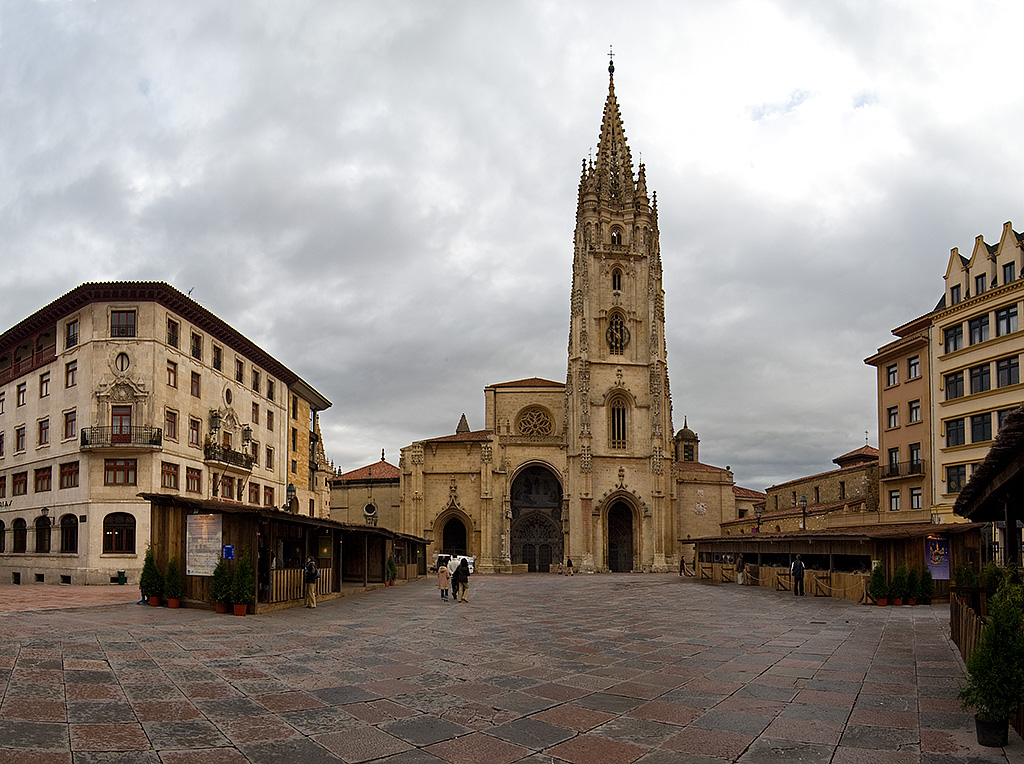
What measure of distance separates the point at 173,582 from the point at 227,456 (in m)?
19.5

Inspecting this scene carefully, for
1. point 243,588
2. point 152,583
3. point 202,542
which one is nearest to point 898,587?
point 243,588

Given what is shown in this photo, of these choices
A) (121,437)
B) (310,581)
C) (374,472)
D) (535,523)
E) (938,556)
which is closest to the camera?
(310,581)

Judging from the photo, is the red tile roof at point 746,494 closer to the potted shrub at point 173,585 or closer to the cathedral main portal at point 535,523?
the cathedral main portal at point 535,523

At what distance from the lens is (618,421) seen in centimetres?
6450

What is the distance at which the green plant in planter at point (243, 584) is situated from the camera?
19844mm

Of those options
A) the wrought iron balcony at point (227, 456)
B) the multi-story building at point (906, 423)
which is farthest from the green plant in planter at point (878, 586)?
the wrought iron balcony at point (227, 456)

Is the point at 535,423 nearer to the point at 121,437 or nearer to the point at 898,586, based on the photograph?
the point at 121,437

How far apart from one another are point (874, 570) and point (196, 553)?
20236mm

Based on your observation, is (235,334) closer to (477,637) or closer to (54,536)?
(54,536)

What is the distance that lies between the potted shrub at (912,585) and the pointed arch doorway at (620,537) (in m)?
38.1

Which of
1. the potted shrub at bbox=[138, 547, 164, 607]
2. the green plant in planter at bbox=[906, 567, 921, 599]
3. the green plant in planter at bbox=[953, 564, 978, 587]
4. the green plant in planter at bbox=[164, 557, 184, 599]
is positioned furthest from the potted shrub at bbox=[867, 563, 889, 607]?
the potted shrub at bbox=[138, 547, 164, 607]

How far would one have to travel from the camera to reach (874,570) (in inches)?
992

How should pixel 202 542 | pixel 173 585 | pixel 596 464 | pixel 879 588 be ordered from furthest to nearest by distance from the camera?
pixel 596 464, pixel 879 588, pixel 173 585, pixel 202 542

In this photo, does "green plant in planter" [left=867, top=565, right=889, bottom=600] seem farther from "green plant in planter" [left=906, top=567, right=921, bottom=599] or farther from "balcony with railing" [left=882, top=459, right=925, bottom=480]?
"balcony with railing" [left=882, top=459, right=925, bottom=480]
